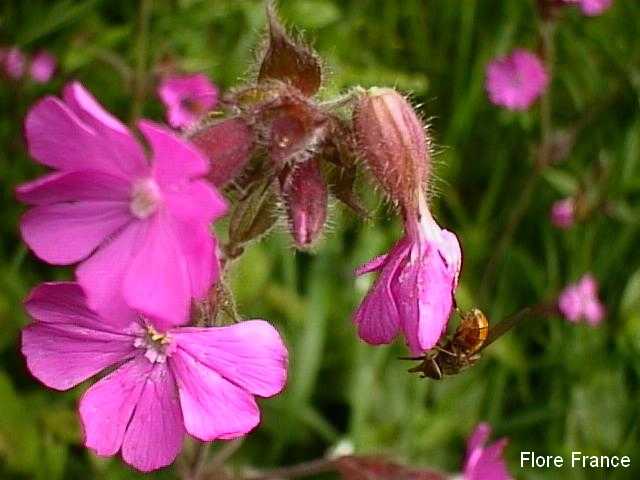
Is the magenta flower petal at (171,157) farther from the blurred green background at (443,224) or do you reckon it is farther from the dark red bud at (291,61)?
the blurred green background at (443,224)

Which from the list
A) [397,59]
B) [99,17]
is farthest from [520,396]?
[99,17]

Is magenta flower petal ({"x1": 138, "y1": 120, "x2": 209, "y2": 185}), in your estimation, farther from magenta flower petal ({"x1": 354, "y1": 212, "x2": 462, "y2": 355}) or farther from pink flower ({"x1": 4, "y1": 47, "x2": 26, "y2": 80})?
pink flower ({"x1": 4, "y1": 47, "x2": 26, "y2": 80})

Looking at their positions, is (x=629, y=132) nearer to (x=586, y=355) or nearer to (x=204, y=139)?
(x=586, y=355)

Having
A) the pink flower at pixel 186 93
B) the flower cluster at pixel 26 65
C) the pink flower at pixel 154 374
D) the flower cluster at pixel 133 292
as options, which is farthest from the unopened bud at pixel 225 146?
the flower cluster at pixel 26 65

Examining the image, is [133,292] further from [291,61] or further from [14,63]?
[14,63]

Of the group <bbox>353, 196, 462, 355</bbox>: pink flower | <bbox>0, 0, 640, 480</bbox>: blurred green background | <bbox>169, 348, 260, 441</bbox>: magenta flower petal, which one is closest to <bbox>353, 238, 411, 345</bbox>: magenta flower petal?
<bbox>353, 196, 462, 355</bbox>: pink flower

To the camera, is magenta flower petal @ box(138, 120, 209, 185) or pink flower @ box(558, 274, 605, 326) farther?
pink flower @ box(558, 274, 605, 326)

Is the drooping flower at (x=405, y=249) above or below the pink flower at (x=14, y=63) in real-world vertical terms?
below
